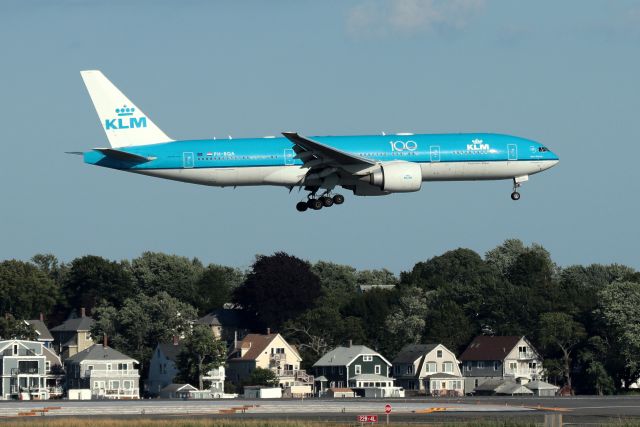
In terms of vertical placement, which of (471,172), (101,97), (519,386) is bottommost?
(519,386)

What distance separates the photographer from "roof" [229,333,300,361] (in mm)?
163875

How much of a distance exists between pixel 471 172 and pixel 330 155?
30.4 feet

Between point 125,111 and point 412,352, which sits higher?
point 125,111

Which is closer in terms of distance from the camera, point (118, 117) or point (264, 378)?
point (118, 117)

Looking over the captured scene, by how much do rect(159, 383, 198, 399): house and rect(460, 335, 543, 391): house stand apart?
3587cm

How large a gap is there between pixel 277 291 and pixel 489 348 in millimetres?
32531

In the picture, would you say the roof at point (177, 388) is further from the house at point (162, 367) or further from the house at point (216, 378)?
the house at point (162, 367)

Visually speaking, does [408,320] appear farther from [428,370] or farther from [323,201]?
[323,201]

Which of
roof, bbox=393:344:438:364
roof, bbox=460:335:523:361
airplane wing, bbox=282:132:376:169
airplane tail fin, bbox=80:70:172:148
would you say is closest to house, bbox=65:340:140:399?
roof, bbox=393:344:438:364

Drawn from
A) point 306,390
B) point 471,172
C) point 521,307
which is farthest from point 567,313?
point 471,172

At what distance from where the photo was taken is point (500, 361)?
160750 mm

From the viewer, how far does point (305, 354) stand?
169500 millimetres

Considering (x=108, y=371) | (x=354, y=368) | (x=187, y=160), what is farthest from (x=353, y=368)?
(x=187, y=160)

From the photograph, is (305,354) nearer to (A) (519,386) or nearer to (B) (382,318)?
(B) (382,318)
